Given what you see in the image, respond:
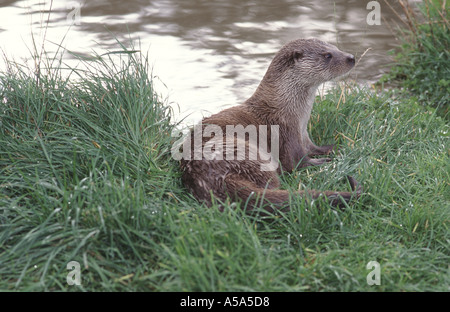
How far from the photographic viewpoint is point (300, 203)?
2721mm

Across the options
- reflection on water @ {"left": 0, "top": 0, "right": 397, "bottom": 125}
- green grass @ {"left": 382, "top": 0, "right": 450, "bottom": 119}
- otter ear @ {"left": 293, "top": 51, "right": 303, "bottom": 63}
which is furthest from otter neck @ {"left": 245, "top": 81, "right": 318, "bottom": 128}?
green grass @ {"left": 382, "top": 0, "right": 450, "bottom": 119}

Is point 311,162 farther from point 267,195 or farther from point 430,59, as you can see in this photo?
point 430,59

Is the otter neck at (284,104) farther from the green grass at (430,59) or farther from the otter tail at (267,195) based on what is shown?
the green grass at (430,59)

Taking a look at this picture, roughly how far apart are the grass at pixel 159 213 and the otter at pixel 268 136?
103 millimetres

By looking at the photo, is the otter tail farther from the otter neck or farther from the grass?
the otter neck

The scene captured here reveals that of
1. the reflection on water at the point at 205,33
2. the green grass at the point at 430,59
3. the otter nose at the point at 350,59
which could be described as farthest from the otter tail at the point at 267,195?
the green grass at the point at 430,59

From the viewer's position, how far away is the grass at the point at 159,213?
230cm

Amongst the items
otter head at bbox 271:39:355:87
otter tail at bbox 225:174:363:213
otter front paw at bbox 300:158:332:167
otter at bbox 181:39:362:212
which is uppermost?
otter head at bbox 271:39:355:87

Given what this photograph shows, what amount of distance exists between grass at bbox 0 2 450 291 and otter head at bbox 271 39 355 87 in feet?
1.31

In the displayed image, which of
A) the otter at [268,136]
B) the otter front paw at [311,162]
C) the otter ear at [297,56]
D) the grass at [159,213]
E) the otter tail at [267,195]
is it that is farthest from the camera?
the otter ear at [297,56]

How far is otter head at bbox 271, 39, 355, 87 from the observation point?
361 cm

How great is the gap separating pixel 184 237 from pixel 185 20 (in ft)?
13.8

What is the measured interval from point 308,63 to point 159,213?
158cm
